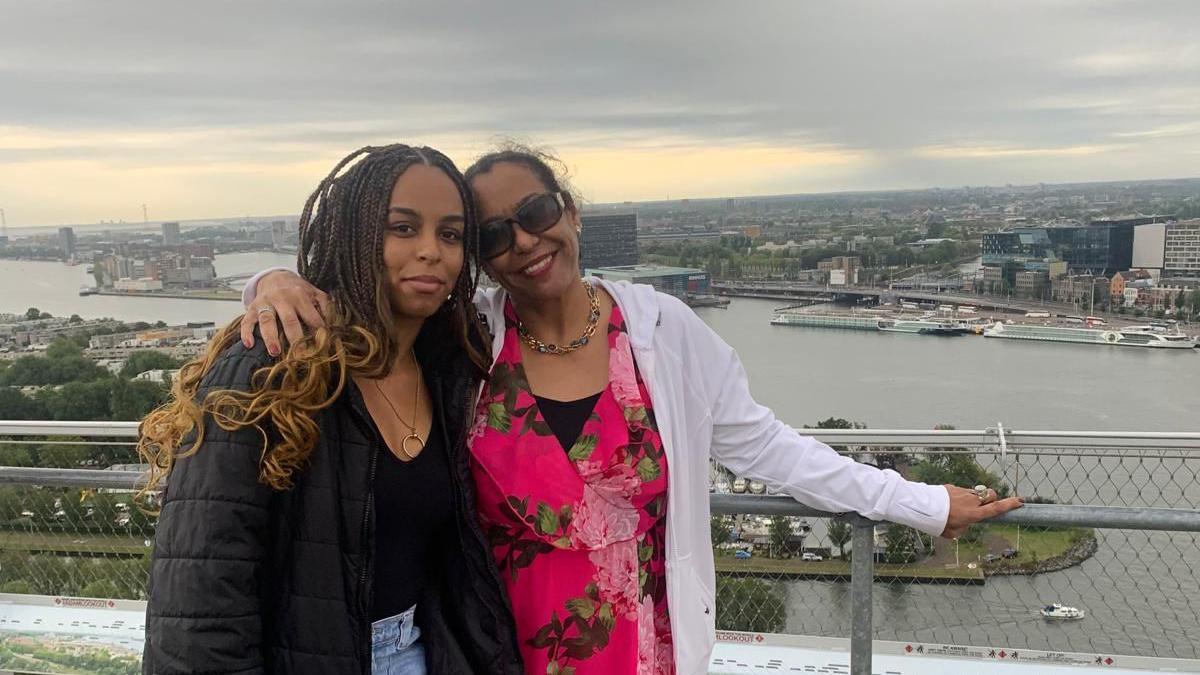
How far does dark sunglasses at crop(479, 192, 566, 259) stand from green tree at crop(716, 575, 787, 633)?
1289 mm

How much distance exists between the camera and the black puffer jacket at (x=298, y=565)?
911 mm

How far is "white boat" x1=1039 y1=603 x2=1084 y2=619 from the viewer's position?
7.57 feet

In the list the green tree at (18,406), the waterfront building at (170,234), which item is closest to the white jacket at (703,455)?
the green tree at (18,406)

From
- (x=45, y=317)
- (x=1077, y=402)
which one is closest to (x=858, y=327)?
(x=1077, y=402)

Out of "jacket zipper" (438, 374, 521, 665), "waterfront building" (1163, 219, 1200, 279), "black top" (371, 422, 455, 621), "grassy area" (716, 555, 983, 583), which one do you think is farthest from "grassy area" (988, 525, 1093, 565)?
"waterfront building" (1163, 219, 1200, 279)

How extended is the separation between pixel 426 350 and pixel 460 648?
468 millimetres

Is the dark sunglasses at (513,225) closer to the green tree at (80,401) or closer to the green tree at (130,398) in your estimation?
the green tree at (130,398)

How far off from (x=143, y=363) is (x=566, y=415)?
7207mm

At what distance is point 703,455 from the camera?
55.2 inches

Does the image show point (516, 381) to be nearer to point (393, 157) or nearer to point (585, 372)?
point (585, 372)

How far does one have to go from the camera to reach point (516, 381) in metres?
1.31

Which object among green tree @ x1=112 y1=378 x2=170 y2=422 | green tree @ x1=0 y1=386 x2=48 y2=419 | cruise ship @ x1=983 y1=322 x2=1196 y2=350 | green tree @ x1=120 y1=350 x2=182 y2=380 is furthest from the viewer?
cruise ship @ x1=983 y1=322 x2=1196 y2=350

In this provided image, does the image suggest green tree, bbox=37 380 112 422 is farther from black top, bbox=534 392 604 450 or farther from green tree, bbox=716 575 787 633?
black top, bbox=534 392 604 450

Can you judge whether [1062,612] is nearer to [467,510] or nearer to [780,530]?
[780,530]
